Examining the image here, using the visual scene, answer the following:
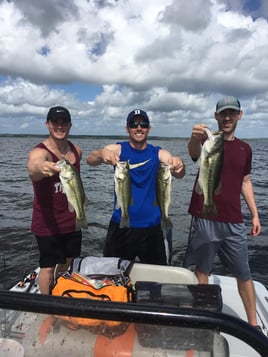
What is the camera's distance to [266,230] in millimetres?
12297

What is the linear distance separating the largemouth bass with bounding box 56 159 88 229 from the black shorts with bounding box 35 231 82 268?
0.32 meters

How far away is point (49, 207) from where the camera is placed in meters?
4.53

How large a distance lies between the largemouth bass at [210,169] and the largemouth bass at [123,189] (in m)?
0.95

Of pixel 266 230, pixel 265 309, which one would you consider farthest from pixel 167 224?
pixel 266 230

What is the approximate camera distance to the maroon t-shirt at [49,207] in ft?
14.8

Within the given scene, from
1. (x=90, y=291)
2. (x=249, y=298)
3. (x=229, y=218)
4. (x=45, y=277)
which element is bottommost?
(x=249, y=298)

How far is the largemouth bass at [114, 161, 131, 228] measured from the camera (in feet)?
14.3

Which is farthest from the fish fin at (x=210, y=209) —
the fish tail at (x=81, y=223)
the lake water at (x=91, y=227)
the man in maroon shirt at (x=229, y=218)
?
the lake water at (x=91, y=227)

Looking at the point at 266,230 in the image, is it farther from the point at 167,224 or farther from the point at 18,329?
the point at 18,329

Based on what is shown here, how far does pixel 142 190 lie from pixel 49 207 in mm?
1317

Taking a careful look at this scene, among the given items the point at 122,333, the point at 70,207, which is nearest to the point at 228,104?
the point at 70,207

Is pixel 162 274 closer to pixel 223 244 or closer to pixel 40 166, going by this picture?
pixel 223 244

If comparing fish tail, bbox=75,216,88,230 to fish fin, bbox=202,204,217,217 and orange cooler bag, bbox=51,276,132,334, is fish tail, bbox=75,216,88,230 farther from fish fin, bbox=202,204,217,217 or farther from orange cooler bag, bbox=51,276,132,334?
fish fin, bbox=202,204,217,217

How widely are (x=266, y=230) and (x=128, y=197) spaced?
9410 mm
